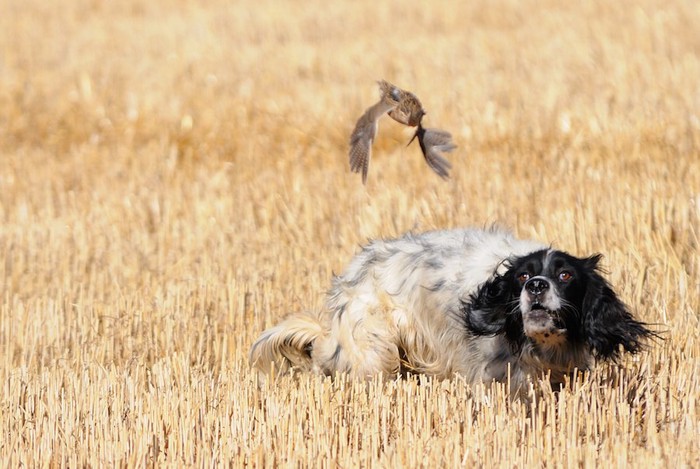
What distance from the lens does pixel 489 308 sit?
16.9 feet

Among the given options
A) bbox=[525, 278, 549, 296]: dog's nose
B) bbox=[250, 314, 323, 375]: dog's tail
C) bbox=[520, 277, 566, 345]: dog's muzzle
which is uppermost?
bbox=[525, 278, 549, 296]: dog's nose

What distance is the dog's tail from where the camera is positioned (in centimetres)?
585

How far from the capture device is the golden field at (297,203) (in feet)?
15.1

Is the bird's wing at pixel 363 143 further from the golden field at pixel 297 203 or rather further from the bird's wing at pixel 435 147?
the golden field at pixel 297 203

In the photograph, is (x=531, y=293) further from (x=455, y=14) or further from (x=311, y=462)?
(x=455, y=14)

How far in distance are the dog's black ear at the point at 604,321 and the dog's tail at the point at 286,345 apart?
1427 mm

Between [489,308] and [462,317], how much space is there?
21 cm

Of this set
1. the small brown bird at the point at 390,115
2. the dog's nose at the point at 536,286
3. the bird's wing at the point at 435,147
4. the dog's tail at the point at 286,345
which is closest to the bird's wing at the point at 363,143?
the small brown bird at the point at 390,115

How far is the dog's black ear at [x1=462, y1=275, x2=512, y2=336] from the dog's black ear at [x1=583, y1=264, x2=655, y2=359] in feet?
1.14

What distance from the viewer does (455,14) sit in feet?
51.5

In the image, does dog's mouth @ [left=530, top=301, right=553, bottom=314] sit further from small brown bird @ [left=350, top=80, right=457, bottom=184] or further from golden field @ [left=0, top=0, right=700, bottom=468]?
small brown bird @ [left=350, top=80, right=457, bottom=184]

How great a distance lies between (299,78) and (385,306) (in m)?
8.10

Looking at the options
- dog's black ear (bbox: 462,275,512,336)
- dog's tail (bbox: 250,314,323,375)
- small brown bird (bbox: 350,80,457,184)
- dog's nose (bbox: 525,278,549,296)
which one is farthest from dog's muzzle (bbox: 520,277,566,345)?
dog's tail (bbox: 250,314,323,375)

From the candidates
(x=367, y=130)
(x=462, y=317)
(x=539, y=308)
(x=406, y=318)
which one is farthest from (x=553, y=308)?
(x=367, y=130)
